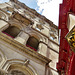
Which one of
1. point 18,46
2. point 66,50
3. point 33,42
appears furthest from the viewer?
point 33,42

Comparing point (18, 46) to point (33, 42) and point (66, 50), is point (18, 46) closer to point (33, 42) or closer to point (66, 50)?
point (66, 50)

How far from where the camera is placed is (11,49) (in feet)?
24.9

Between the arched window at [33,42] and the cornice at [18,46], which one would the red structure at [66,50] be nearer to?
the cornice at [18,46]

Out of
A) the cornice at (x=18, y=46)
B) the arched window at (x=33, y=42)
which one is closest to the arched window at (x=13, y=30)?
the arched window at (x=33, y=42)

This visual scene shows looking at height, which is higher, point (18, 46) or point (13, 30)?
point (13, 30)

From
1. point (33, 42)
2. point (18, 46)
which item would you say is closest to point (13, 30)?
point (33, 42)

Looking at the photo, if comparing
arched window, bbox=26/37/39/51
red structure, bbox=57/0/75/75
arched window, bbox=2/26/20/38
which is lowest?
red structure, bbox=57/0/75/75

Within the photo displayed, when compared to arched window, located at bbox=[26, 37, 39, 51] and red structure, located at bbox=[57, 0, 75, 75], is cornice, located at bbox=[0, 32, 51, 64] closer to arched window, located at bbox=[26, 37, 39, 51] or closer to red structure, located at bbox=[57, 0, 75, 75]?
red structure, located at bbox=[57, 0, 75, 75]

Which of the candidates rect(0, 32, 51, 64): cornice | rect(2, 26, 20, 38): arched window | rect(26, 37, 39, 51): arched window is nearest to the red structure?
rect(0, 32, 51, 64): cornice

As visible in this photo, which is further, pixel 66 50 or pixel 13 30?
pixel 13 30

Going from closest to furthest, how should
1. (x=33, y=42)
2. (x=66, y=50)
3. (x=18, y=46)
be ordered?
(x=66, y=50) < (x=18, y=46) < (x=33, y=42)

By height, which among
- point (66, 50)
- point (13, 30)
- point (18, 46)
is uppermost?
point (13, 30)

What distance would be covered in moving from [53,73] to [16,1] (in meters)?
18.9

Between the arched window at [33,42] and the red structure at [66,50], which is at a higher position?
the arched window at [33,42]
